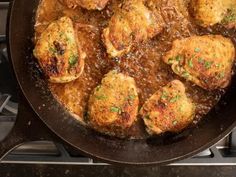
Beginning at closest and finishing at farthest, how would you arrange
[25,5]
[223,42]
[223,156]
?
[223,42] < [25,5] < [223,156]

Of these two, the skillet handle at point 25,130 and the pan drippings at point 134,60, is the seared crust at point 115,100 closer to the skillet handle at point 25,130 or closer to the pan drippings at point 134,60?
the pan drippings at point 134,60

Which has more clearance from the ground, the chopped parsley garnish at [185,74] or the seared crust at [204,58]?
the seared crust at [204,58]

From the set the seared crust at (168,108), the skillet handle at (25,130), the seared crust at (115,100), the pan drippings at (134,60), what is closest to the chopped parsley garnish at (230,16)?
the pan drippings at (134,60)

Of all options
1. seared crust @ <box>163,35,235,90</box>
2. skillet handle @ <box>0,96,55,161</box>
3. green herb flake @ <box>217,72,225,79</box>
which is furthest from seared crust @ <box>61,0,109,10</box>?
green herb flake @ <box>217,72,225,79</box>

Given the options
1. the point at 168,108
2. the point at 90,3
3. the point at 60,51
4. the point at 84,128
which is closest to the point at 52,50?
the point at 60,51

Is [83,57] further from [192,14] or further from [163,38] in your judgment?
[192,14]

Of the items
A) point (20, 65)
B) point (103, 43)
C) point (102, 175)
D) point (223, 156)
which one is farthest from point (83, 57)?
point (223, 156)

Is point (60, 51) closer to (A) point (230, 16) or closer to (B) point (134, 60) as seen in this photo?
(B) point (134, 60)
